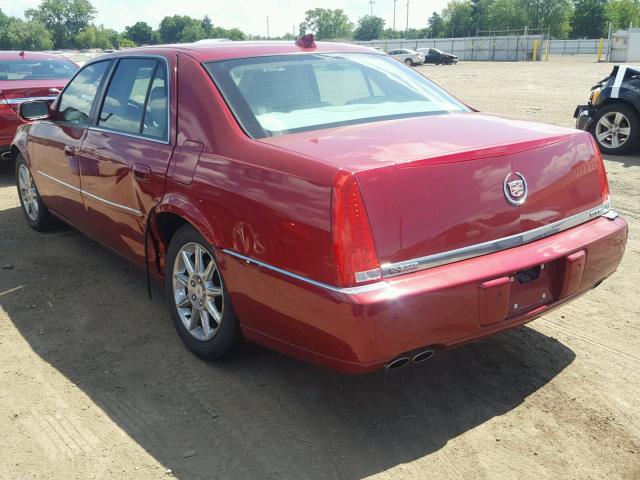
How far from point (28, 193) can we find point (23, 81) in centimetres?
345

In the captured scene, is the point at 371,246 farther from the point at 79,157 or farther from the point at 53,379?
the point at 79,157

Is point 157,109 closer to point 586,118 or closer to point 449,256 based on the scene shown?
point 449,256

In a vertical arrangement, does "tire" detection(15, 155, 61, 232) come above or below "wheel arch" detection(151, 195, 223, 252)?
below

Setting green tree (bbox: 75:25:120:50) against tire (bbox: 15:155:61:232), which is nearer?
tire (bbox: 15:155:61:232)

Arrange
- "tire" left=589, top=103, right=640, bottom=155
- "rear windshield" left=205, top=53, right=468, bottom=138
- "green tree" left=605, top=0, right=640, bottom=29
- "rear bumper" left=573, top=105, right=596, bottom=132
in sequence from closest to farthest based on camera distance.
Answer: "rear windshield" left=205, top=53, right=468, bottom=138 → "tire" left=589, top=103, right=640, bottom=155 → "rear bumper" left=573, top=105, right=596, bottom=132 → "green tree" left=605, top=0, right=640, bottom=29

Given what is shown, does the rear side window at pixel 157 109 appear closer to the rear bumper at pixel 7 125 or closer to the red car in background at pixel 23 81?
the red car in background at pixel 23 81

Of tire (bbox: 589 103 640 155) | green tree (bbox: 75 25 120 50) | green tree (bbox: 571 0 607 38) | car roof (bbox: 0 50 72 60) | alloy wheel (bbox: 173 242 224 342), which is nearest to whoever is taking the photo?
alloy wheel (bbox: 173 242 224 342)

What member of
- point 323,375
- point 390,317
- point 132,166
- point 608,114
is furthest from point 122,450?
point 608,114

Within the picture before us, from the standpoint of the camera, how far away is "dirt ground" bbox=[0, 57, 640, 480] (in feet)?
9.07

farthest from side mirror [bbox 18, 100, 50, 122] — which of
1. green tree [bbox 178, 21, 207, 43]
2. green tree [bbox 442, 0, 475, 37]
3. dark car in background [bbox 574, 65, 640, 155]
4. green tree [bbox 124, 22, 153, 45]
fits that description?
green tree [bbox 124, 22, 153, 45]

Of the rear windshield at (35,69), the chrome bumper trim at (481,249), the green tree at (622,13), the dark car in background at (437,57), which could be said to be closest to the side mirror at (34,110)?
the chrome bumper trim at (481,249)

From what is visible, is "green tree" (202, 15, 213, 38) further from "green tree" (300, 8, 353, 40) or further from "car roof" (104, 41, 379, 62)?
"car roof" (104, 41, 379, 62)

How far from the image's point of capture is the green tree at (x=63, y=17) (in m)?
159

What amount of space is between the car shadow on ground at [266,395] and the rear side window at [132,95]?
123cm
